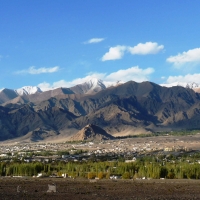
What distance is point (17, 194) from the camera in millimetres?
53156

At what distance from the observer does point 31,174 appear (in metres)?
93.8

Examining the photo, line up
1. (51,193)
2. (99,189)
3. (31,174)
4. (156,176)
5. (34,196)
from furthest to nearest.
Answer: (31,174) → (156,176) → (99,189) → (51,193) → (34,196)

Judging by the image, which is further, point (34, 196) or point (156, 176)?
point (156, 176)

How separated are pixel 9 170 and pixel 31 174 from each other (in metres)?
4.85

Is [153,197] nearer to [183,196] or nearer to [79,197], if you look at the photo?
[183,196]

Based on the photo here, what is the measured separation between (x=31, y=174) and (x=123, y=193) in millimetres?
41172

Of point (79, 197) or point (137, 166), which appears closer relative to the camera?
point (79, 197)

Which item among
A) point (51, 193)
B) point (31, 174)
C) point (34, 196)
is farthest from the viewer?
point (31, 174)

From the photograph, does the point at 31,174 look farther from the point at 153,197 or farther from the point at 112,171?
the point at 153,197

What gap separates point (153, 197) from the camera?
52250 millimetres

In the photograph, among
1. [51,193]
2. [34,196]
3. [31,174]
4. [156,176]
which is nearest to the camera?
[34,196]

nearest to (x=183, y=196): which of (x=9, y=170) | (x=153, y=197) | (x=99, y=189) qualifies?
(x=153, y=197)

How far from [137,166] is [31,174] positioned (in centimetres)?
2264

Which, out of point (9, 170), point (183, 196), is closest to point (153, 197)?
point (183, 196)
